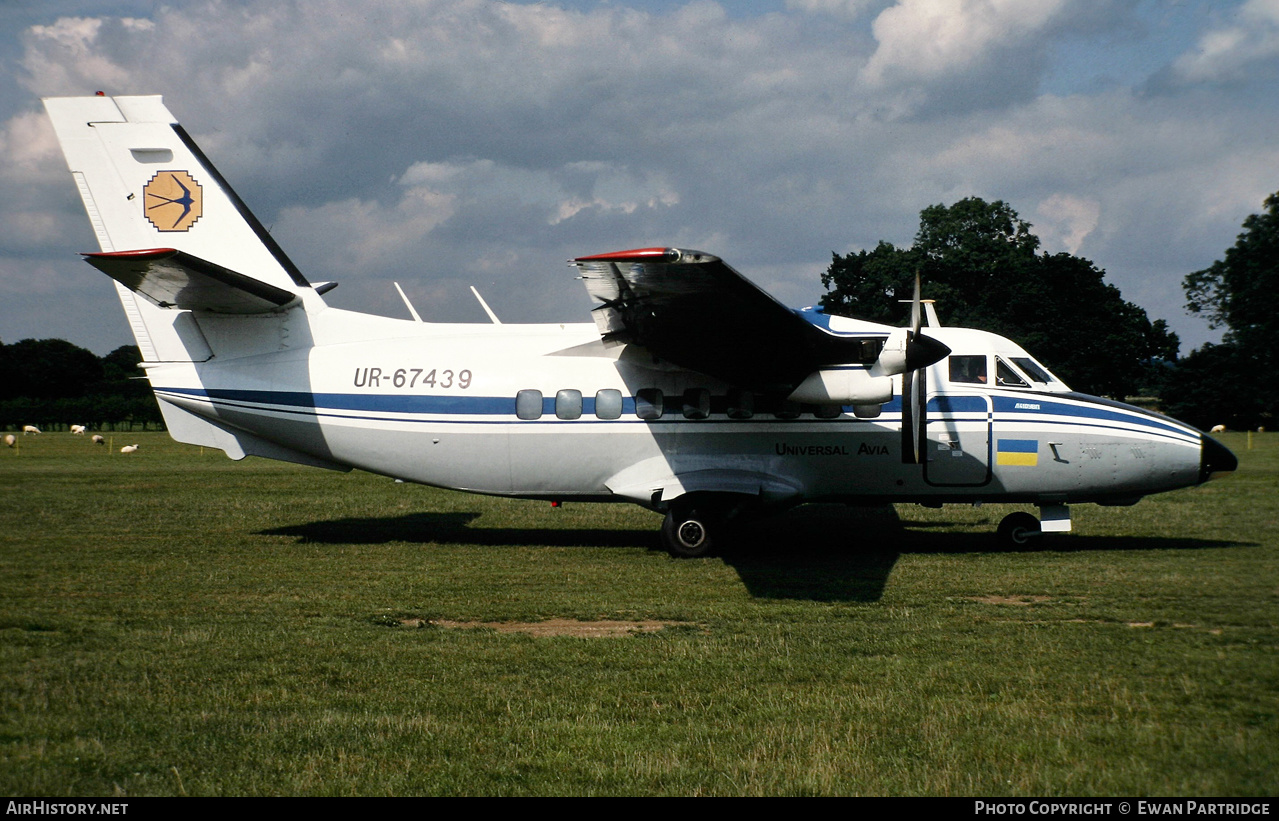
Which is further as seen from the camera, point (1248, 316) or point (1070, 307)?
point (1070, 307)

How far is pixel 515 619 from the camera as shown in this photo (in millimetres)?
9109

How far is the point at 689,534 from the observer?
12.9 meters

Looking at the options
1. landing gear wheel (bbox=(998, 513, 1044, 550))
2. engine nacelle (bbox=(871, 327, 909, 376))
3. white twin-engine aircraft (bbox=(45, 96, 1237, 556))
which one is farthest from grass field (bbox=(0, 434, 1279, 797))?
engine nacelle (bbox=(871, 327, 909, 376))

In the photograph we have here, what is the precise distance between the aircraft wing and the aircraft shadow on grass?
8.39ft

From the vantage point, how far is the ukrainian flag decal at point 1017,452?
1300 centimetres

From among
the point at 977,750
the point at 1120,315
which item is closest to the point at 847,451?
the point at 977,750

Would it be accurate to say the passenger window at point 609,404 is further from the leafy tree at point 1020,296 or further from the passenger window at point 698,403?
the leafy tree at point 1020,296

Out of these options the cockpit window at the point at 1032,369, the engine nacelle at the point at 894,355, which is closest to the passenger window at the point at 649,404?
the engine nacelle at the point at 894,355

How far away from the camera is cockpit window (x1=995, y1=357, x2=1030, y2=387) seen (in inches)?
519

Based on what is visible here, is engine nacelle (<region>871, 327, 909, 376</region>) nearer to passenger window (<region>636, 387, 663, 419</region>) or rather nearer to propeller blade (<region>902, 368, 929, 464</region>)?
propeller blade (<region>902, 368, 929, 464</region>)

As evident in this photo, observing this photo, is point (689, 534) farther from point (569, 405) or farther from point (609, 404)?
point (569, 405)

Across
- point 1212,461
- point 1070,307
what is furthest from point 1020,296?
point 1212,461

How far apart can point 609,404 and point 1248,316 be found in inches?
1622
